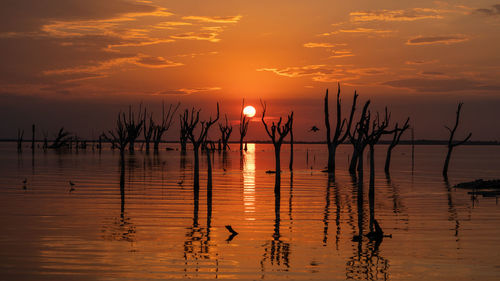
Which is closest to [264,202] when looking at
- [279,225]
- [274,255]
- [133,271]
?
[279,225]

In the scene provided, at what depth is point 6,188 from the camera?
29.6m

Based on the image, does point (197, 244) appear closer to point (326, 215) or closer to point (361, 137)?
point (326, 215)

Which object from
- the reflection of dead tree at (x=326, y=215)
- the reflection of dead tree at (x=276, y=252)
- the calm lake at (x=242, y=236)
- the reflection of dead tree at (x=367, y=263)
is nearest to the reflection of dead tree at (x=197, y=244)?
the calm lake at (x=242, y=236)

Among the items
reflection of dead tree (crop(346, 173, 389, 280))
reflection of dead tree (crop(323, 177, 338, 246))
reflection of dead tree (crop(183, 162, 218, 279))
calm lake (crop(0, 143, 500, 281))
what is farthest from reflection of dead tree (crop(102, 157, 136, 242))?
reflection of dead tree (crop(346, 173, 389, 280))

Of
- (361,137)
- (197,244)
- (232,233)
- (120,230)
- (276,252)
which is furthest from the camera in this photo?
(361,137)

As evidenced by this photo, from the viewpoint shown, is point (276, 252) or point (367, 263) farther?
A: point (276, 252)

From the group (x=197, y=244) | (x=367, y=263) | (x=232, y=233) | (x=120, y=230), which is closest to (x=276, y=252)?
(x=197, y=244)

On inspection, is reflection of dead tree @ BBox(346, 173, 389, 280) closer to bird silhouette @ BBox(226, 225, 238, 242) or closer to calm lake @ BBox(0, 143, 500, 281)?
calm lake @ BBox(0, 143, 500, 281)

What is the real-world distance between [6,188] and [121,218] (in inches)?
524

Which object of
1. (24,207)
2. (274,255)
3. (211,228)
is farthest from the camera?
(24,207)

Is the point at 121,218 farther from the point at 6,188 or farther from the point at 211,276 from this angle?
the point at 6,188

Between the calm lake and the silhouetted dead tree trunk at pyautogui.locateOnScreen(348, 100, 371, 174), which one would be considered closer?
the calm lake

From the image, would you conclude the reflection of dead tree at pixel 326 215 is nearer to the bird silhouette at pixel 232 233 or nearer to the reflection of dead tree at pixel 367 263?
the reflection of dead tree at pixel 367 263

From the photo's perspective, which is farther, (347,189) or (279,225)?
(347,189)
